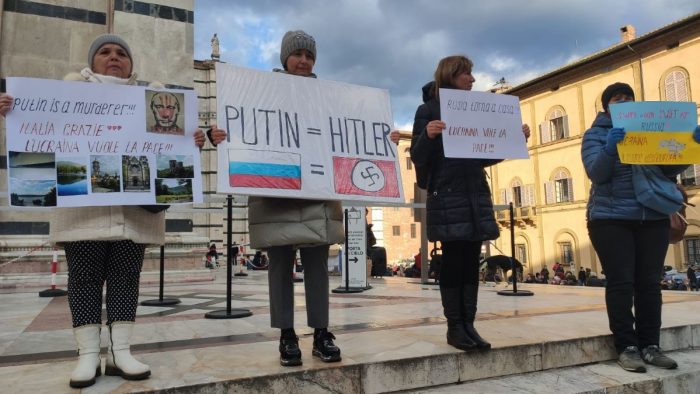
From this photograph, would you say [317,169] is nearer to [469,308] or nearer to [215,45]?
[469,308]

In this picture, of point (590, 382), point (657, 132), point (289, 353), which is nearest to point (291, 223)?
point (289, 353)

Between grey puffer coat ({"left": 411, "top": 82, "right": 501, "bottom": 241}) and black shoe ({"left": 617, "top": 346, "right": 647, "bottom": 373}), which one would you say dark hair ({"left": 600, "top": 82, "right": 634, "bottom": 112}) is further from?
black shoe ({"left": 617, "top": 346, "right": 647, "bottom": 373})

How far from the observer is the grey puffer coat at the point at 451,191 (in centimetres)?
312

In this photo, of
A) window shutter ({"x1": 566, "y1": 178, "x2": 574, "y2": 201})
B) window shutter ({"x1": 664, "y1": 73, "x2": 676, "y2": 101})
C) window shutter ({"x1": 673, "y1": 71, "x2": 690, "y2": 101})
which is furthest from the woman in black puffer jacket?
window shutter ({"x1": 566, "y1": 178, "x2": 574, "y2": 201})

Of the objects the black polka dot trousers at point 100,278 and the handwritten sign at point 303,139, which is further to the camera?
the handwritten sign at point 303,139

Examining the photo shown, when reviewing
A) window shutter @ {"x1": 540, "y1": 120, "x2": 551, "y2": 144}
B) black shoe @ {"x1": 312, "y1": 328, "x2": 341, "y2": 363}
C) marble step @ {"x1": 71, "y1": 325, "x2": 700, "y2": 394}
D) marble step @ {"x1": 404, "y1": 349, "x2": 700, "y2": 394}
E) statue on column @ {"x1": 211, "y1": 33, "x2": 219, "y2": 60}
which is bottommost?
marble step @ {"x1": 404, "y1": 349, "x2": 700, "y2": 394}

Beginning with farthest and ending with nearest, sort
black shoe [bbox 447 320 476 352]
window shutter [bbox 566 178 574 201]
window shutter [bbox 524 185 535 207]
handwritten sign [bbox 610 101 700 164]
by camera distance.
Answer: window shutter [bbox 524 185 535 207] → window shutter [bbox 566 178 574 201] → handwritten sign [bbox 610 101 700 164] → black shoe [bbox 447 320 476 352]

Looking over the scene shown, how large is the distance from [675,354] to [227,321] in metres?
3.60

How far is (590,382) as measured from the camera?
3.04 meters

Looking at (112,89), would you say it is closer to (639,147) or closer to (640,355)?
(639,147)

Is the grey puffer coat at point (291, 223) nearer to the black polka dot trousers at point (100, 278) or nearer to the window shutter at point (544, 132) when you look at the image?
the black polka dot trousers at point (100, 278)

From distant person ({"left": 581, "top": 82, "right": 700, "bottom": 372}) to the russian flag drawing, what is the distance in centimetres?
200

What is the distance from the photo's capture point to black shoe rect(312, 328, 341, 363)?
2771 millimetres

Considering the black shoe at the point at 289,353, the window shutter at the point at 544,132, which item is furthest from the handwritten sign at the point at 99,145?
the window shutter at the point at 544,132
